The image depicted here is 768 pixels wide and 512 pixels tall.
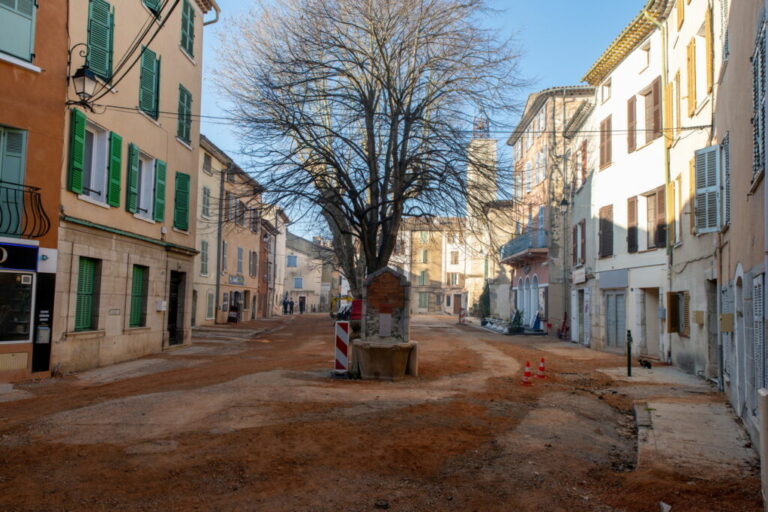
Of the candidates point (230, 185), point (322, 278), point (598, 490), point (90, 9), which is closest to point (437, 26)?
point (90, 9)

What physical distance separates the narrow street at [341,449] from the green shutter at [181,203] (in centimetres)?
781

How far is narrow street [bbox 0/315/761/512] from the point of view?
5.11m

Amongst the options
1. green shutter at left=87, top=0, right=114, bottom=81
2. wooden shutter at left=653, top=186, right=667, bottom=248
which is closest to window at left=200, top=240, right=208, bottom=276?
green shutter at left=87, top=0, right=114, bottom=81

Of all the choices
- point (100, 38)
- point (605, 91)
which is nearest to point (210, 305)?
point (100, 38)

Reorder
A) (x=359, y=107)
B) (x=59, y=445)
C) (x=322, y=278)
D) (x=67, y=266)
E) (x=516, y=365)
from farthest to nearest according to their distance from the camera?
(x=322, y=278)
(x=359, y=107)
(x=516, y=365)
(x=67, y=266)
(x=59, y=445)

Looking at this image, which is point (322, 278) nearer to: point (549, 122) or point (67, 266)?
point (549, 122)

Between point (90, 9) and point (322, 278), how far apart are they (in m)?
66.6

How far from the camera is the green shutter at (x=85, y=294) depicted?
1346cm

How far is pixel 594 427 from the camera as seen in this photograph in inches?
332

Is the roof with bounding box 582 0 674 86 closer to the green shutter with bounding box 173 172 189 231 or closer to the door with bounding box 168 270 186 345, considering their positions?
the green shutter with bounding box 173 172 189 231

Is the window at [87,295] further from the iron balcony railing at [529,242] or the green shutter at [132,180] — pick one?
the iron balcony railing at [529,242]

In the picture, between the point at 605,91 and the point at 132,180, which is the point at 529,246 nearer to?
the point at 605,91

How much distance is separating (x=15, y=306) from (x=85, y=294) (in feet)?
7.96

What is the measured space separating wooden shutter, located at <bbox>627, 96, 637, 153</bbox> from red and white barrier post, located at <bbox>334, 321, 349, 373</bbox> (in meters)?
12.4
